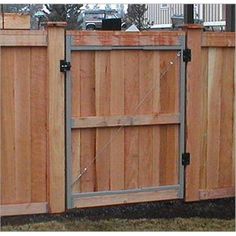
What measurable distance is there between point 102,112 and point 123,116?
18 centimetres

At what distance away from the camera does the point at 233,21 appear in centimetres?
586

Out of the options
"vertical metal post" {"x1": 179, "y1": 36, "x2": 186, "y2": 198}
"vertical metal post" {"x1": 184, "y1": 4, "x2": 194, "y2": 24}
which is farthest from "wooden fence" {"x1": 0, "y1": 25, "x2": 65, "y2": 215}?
"vertical metal post" {"x1": 184, "y1": 4, "x2": 194, "y2": 24}

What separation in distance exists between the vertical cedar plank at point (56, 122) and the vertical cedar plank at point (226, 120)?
143 centimetres

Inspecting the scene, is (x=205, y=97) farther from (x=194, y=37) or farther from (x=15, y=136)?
(x=15, y=136)

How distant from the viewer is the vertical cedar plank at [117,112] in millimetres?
4578

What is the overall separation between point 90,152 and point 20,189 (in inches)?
24.9

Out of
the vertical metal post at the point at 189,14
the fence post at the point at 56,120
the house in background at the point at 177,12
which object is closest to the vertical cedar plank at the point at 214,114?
the fence post at the point at 56,120

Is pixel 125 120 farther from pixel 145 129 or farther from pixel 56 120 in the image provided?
pixel 56 120

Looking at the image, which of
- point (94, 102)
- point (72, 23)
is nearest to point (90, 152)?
point (94, 102)

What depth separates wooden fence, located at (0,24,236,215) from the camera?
4359mm

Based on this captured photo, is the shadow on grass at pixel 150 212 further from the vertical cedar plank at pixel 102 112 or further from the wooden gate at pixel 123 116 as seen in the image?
the vertical cedar plank at pixel 102 112

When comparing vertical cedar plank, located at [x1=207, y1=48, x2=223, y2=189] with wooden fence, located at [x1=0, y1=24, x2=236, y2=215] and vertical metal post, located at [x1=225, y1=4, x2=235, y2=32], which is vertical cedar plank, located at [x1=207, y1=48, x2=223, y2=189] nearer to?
wooden fence, located at [x1=0, y1=24, x2=236, y2=215]

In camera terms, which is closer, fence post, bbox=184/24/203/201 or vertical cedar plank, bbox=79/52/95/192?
vertical cedar plank, bbox=79/52/95/192

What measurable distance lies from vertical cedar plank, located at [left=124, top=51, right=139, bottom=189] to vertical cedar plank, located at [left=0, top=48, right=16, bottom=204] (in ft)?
3.03
